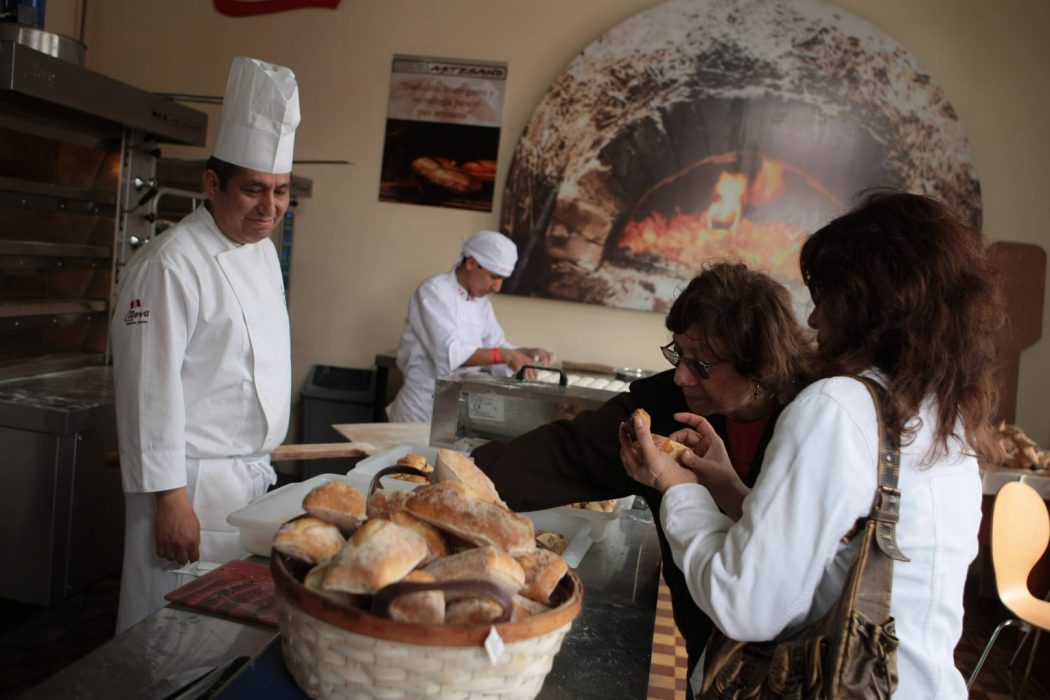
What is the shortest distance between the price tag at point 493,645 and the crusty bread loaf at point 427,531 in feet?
0.52

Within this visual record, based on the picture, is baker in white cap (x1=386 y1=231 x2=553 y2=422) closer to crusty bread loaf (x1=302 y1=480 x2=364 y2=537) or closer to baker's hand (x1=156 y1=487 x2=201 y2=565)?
baker's hand (x1=156 y1=487 x2=201 y2=565)

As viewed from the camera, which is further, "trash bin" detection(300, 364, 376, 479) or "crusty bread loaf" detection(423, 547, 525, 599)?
"trash bin" detection(300, 364, 376, 479)

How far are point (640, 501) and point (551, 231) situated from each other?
9.60ft

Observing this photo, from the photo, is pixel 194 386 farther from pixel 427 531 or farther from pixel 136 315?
pixel 427 531

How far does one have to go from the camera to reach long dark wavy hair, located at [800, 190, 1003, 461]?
117 centimetres

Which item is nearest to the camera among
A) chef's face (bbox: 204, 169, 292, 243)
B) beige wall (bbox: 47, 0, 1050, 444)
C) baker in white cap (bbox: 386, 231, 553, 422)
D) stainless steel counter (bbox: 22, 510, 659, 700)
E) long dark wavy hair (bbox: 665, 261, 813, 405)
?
stainless steel counter (bbox: 22, 510, 659, 700)

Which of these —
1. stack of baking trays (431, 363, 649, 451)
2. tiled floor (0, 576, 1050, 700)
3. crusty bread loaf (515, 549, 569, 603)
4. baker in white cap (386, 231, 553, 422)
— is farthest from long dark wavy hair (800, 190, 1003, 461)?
baker in white cap (386, 231, 553, 422)

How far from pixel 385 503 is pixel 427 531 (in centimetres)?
12

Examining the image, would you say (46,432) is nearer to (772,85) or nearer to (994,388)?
(994,388)

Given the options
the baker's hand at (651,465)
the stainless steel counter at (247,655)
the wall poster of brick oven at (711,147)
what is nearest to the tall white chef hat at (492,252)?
the wall poster of brick oven at (711,147)

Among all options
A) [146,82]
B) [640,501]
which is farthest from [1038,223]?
[146,82]

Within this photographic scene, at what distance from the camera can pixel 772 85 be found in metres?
4.80

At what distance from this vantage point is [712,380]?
183 centimetres

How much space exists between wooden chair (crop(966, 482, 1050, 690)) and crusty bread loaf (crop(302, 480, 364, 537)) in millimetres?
2780
